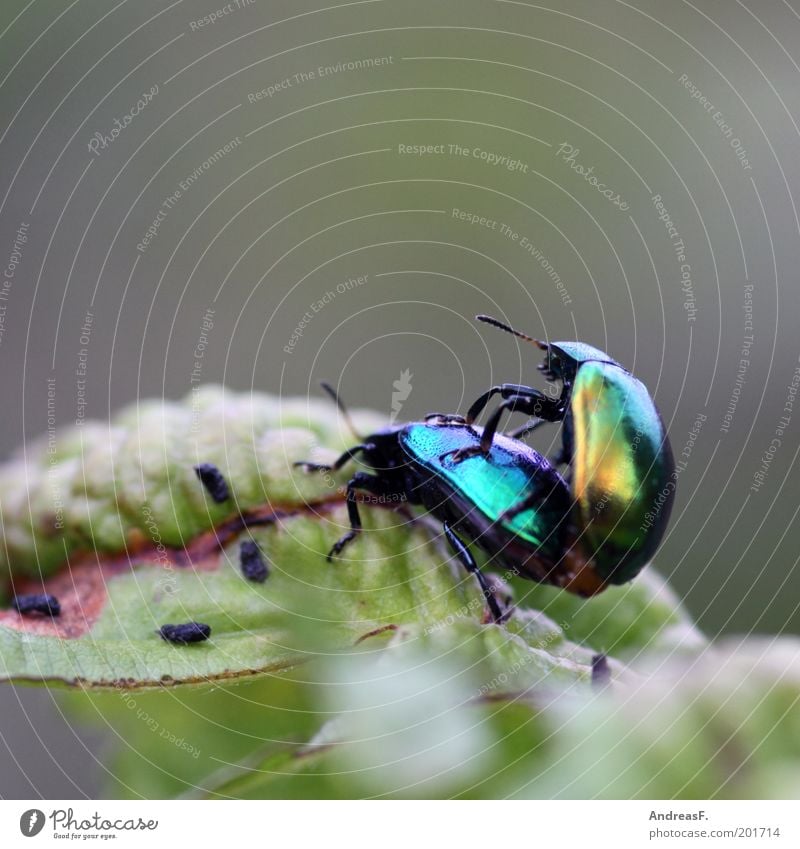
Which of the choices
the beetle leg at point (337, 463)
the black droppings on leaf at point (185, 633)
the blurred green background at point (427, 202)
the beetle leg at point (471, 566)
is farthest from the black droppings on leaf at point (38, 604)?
the blurred green background at point (427, 202)

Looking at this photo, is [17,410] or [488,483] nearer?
[488,483]

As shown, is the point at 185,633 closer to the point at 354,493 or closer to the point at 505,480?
the point at 354,493

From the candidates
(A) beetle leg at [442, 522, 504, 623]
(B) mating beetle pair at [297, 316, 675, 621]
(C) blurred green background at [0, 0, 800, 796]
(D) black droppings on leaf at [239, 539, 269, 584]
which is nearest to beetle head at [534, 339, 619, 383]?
(B) mating beetle pair at [297, 316, 675, 621]

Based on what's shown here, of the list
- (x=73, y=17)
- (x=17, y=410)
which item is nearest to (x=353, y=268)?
(x=17, y=410)

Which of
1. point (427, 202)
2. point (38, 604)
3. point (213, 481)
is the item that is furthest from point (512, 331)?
point (427, 202)

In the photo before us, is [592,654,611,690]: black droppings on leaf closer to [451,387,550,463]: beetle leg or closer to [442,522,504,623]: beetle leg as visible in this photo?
[442,522,504,623]: beetle leg

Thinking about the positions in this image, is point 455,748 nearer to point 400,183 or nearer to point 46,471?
point 46,471
